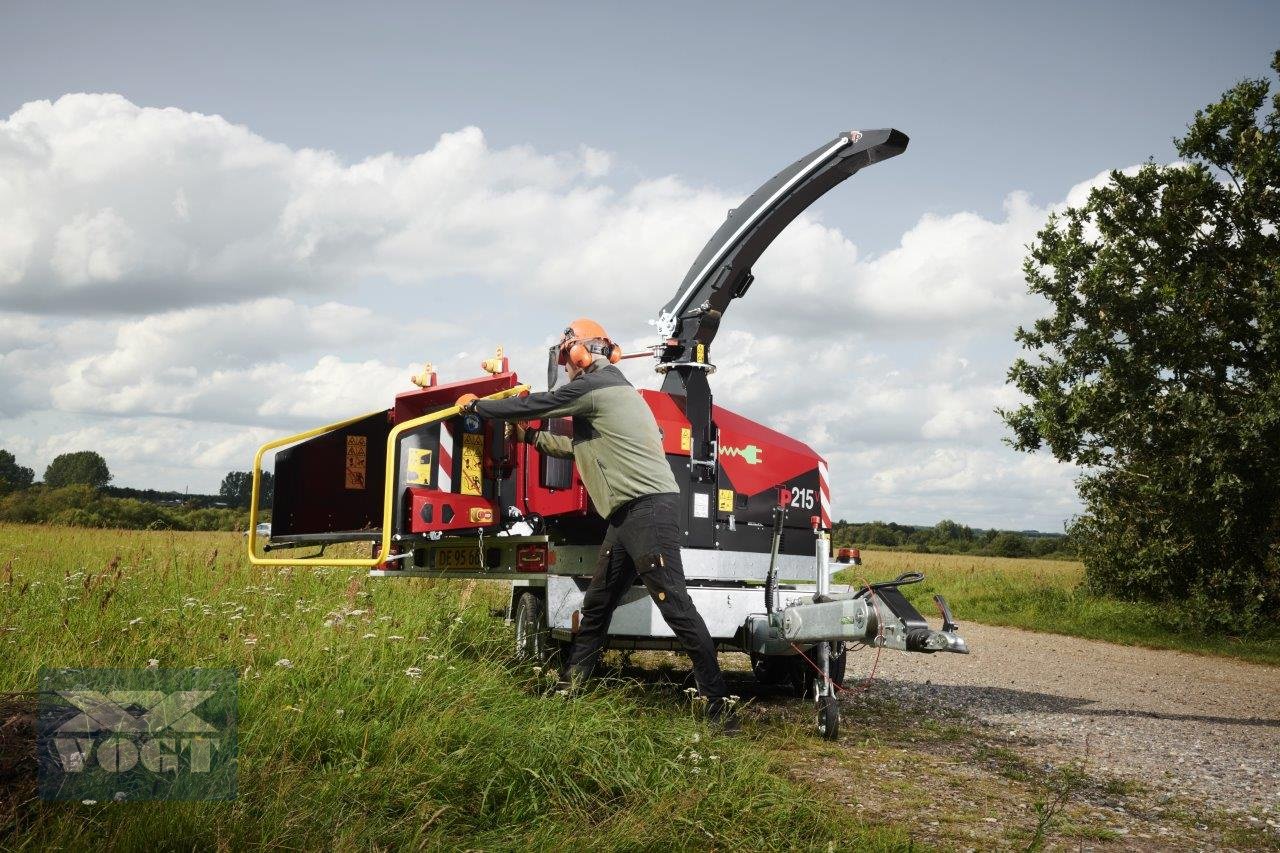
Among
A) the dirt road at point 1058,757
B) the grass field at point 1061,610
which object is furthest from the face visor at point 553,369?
the grass field at point 1061,610

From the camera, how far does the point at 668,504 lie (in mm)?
5785

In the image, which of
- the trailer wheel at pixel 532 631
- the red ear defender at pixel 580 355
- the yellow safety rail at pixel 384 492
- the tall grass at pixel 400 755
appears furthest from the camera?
the trailer wheel at pixel 532 631

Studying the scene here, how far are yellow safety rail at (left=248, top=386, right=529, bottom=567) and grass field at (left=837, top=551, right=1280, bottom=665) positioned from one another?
666cm

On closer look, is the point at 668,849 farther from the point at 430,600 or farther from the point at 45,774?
the point at 430,600

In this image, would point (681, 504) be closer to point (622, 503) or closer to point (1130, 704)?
point (622, 503)

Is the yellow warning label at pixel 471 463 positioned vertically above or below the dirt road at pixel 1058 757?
above

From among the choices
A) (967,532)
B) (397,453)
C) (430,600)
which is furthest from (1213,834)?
(967,532)

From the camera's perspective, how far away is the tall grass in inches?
127

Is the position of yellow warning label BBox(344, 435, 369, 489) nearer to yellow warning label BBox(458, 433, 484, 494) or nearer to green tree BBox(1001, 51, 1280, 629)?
yellow warning label BBox(458, 433, 484, 494)

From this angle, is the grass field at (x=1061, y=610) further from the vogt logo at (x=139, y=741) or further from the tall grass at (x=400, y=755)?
the vogt logo at (x=139, y=741)

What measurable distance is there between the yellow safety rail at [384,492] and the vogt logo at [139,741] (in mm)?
1339

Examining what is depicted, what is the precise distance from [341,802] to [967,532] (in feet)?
172

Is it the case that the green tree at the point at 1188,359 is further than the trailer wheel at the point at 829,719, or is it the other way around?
the green tree at the point at 1188,359

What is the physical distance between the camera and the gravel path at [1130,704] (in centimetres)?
572
